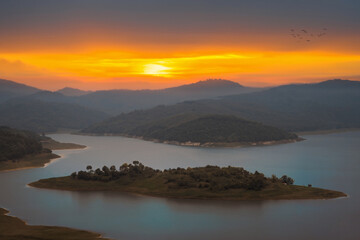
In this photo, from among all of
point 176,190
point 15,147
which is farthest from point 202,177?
point 15,147

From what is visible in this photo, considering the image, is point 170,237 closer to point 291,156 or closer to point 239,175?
point 239,175

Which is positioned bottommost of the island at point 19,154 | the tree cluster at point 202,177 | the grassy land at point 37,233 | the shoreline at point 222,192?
the grassy land at point 37,233

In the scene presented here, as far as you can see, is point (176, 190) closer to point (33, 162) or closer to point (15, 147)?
point (33, 162)

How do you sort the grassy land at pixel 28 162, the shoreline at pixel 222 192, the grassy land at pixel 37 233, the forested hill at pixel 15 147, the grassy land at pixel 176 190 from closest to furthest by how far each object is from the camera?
the grassy land at pixel 37 233 → the shoreline at pixel 222 192 → the grassy land at pixel 176 190 → the grassy land at pixel 28 162 → the forested hill at pixel 15 147

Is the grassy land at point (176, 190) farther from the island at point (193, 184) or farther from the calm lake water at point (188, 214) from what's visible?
the calm lake water at point (188, 214)

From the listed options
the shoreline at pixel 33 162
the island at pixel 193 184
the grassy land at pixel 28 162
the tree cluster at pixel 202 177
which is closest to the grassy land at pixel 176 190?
the island at pixel 193 184

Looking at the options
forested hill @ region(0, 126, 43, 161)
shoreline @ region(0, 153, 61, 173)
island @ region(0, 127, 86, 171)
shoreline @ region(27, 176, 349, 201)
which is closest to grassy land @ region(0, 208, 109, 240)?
shoreline @ region(27, 176, 349, 201)
